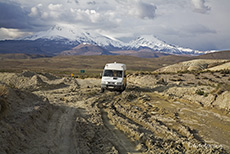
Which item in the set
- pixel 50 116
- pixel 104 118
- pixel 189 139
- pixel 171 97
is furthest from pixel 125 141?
pixel 171 97

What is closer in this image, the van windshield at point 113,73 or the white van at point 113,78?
the white van at point 113,78

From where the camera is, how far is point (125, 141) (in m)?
8.22

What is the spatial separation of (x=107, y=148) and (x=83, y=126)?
2393 millimetres

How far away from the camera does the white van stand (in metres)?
19.4

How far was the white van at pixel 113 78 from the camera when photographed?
19.4 metres

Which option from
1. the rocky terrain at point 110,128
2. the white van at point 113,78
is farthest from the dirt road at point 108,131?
the white van at point 113,78

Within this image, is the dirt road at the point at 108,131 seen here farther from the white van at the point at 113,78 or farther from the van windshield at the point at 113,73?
the van windshield at the point at 113,73

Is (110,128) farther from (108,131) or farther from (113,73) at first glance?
(113,73)

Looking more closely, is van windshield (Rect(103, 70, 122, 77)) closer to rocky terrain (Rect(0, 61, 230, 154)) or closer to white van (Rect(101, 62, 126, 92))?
white van (Rect(101, 62, 126, 92))

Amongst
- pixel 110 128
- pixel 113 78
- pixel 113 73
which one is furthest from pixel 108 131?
pixel 113 73

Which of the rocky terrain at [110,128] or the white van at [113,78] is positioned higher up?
the white van at [113,78]

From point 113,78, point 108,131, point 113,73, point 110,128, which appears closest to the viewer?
point 108,131

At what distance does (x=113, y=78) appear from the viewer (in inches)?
771

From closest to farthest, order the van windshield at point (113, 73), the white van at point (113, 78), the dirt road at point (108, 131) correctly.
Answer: the dirt road at point (108, 131), the white van at point (113, 78), the van windshield at point (113, 73)
